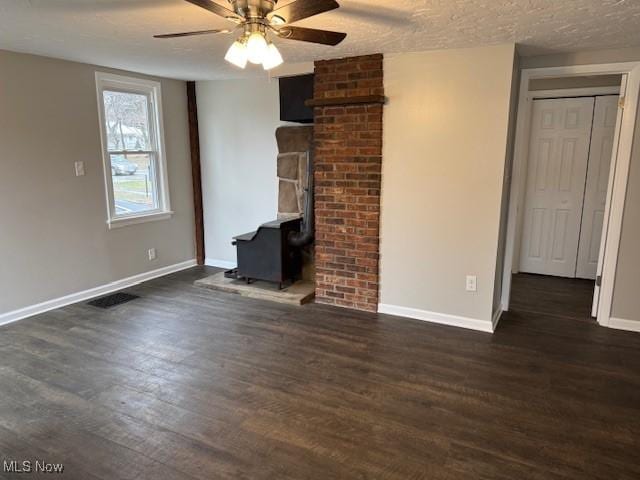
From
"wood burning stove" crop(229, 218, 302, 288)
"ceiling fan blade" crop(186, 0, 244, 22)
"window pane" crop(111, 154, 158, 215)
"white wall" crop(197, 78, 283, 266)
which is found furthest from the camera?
"white wall" crop(197, 78, 283, 266)

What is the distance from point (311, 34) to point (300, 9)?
10.7 inches

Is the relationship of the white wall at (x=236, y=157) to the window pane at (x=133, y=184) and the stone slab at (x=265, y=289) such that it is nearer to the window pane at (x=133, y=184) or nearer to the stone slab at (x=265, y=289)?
the window pane at (x=133, y=184)

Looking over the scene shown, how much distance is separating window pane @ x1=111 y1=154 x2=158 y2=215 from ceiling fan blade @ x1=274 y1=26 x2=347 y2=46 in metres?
2.93

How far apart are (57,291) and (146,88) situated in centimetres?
226

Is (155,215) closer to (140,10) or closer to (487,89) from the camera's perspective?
(140,10)

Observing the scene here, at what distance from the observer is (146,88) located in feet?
14.9

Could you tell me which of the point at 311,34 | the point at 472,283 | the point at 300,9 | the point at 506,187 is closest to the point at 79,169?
the point at 311,34

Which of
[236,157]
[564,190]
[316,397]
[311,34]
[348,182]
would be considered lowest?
[316,397]

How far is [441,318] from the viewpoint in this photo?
3.58 meters

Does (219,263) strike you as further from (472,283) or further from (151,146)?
(472,283)

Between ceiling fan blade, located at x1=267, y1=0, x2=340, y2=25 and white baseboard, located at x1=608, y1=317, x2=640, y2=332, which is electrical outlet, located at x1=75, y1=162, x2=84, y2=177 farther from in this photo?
white baseboard, located at x1=608, y1=317, x2=640, y2=332

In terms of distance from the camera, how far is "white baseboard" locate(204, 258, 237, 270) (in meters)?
5.26

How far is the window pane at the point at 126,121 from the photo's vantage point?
4.27 metres

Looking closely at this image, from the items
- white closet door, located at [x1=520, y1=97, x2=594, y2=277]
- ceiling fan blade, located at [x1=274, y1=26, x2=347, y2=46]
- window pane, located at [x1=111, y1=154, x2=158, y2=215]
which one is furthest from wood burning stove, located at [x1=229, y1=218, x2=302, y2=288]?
white closet door, located at [x1=520, y1=97, x2=594, y2=277]
